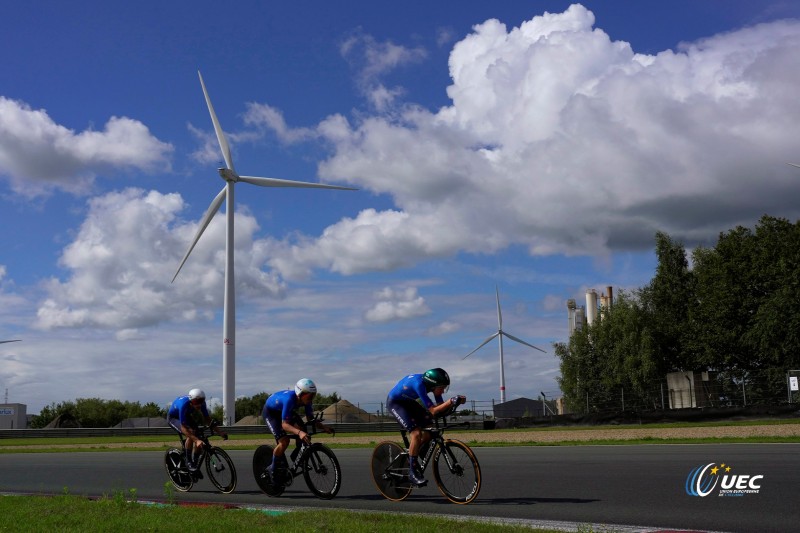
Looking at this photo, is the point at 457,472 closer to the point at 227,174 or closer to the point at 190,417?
the point at 190,417

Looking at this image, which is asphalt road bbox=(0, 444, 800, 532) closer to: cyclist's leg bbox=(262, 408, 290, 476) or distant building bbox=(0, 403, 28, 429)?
cyclist's leg bbox=(262, 408, 290, 476)

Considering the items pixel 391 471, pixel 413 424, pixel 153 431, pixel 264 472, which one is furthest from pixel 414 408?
pixel 153 431

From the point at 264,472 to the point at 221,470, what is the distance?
1485mm

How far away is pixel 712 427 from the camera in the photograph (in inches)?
1248

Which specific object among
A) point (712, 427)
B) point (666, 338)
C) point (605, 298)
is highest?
point (605, 298)

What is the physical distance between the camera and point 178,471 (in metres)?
15.0

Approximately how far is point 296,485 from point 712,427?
22053 mm

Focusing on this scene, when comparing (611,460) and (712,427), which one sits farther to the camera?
(712,427)

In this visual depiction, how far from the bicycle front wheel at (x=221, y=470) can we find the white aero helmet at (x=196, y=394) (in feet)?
3.13

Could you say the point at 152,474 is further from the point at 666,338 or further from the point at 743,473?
the point at 666,338

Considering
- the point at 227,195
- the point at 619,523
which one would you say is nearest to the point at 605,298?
the point at 227,195

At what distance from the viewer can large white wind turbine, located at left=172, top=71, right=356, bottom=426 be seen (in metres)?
52.5

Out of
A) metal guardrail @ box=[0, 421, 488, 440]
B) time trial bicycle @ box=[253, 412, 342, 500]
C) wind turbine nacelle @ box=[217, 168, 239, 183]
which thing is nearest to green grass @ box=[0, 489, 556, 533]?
time trial bicycle @ box=[253, 412, 342, 500]

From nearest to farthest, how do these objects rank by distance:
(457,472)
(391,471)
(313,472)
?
(457,472)
(391,471)
(313,472)
